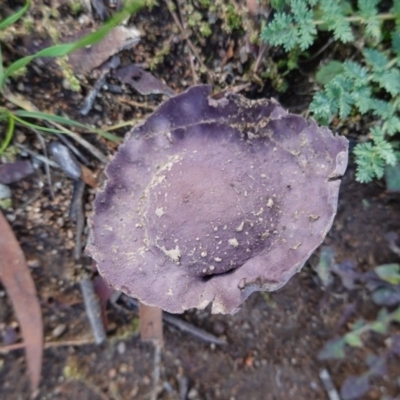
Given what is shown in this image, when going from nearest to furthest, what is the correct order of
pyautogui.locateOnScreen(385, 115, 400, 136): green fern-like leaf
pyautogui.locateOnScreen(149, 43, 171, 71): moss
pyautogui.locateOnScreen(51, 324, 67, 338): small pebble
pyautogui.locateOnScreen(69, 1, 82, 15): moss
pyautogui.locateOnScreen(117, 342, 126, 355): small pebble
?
pyautogui.locateOnScreen(385, 115, 400, 136): green fern-like leaf → pyautogui.locateOnScreen(69, 1, 82, 15): moss → pyautogui.locateOnScreen(149, 43, 171, 71): moss → pyautogui.locateOnScreen(51, 324, 67, 338): small pebble → pyautogui.locateOnScreen(117, 342, 126, 355): small pebble

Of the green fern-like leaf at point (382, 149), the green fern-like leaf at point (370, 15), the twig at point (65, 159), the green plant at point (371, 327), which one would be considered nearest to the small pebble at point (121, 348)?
the twig at point (65, 159)

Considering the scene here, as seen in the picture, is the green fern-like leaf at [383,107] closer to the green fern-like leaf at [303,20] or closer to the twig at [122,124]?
the green fern-like leaf at [303,20]

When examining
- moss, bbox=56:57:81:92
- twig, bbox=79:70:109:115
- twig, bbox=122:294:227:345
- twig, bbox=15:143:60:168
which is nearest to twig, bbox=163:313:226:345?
twig, bbox=122:294:227:345

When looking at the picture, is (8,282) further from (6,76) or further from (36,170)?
(6,76)

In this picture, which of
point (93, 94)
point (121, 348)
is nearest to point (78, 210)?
point (93, 94)

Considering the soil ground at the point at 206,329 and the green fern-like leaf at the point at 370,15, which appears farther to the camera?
the soil ground at the point at 206,329

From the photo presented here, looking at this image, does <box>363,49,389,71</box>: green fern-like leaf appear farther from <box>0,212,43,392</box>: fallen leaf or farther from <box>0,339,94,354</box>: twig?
<box>0,339,94,354</box>: twig
